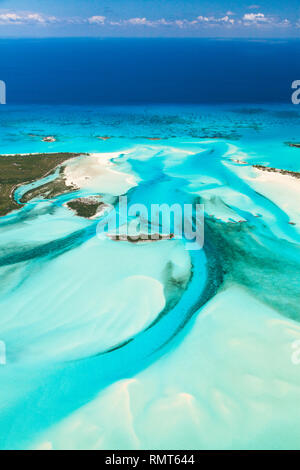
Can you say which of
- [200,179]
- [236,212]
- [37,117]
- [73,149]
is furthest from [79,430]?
[37,117]

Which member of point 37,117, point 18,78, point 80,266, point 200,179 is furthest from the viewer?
point 18,78

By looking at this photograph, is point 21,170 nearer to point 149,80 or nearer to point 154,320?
point 154,320

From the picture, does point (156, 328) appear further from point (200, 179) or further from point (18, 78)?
point (18, 78)

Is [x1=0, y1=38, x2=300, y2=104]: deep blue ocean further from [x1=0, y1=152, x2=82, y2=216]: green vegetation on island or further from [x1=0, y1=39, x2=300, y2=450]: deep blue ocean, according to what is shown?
[x1=0, y1=152, x2=82, y2=216]: green vegetation on island

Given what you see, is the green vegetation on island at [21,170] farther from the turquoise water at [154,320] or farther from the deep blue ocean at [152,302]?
the turquoise water at [154,320]

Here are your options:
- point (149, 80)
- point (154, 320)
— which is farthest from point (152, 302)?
point (149, 80)

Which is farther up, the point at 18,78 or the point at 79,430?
the point at 18,78

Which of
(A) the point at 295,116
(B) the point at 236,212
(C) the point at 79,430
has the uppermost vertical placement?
(A) the point at 295,116

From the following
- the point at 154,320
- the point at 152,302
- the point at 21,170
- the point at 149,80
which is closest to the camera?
the point at 154,320

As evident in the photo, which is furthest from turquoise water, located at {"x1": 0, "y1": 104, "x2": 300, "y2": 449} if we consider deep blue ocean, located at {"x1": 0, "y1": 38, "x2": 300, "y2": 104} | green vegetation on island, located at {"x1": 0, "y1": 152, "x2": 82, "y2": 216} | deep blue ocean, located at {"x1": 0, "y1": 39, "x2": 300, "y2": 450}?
deep blue ocean, located at {"x1": 0, "y1": 38, "x2": 300, "y2": 104}
